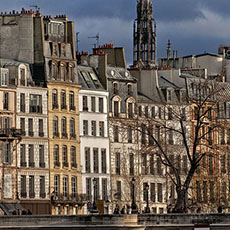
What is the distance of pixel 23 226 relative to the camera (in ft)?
321

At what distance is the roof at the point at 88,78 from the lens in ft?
449

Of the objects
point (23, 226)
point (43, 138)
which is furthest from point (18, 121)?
point (23, 226)

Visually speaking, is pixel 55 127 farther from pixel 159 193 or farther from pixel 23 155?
pixel 159 193

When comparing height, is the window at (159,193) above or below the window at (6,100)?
below

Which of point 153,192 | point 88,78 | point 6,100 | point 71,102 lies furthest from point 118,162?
point 6,100

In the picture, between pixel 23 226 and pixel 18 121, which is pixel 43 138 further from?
pixel 23 226

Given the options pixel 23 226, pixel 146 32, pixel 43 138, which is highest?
pixel 146 32

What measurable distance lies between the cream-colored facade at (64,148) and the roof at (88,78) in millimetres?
2127

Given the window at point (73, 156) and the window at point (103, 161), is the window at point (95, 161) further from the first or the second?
the window at point (73, 156)

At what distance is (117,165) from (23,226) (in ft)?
137

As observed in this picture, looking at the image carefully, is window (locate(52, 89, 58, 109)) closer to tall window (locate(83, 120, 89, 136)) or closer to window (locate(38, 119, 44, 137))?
window (locate(38, 119, 44, 137))

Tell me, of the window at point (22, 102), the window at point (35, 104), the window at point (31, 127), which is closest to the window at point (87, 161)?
the window at point (35, 104)

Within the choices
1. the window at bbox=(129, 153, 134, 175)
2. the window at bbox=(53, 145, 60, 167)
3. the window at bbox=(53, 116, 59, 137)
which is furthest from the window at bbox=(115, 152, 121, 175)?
the window at bbox=(53, 116, 59, 137)

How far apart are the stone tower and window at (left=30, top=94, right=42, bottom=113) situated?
2845 centimetres
